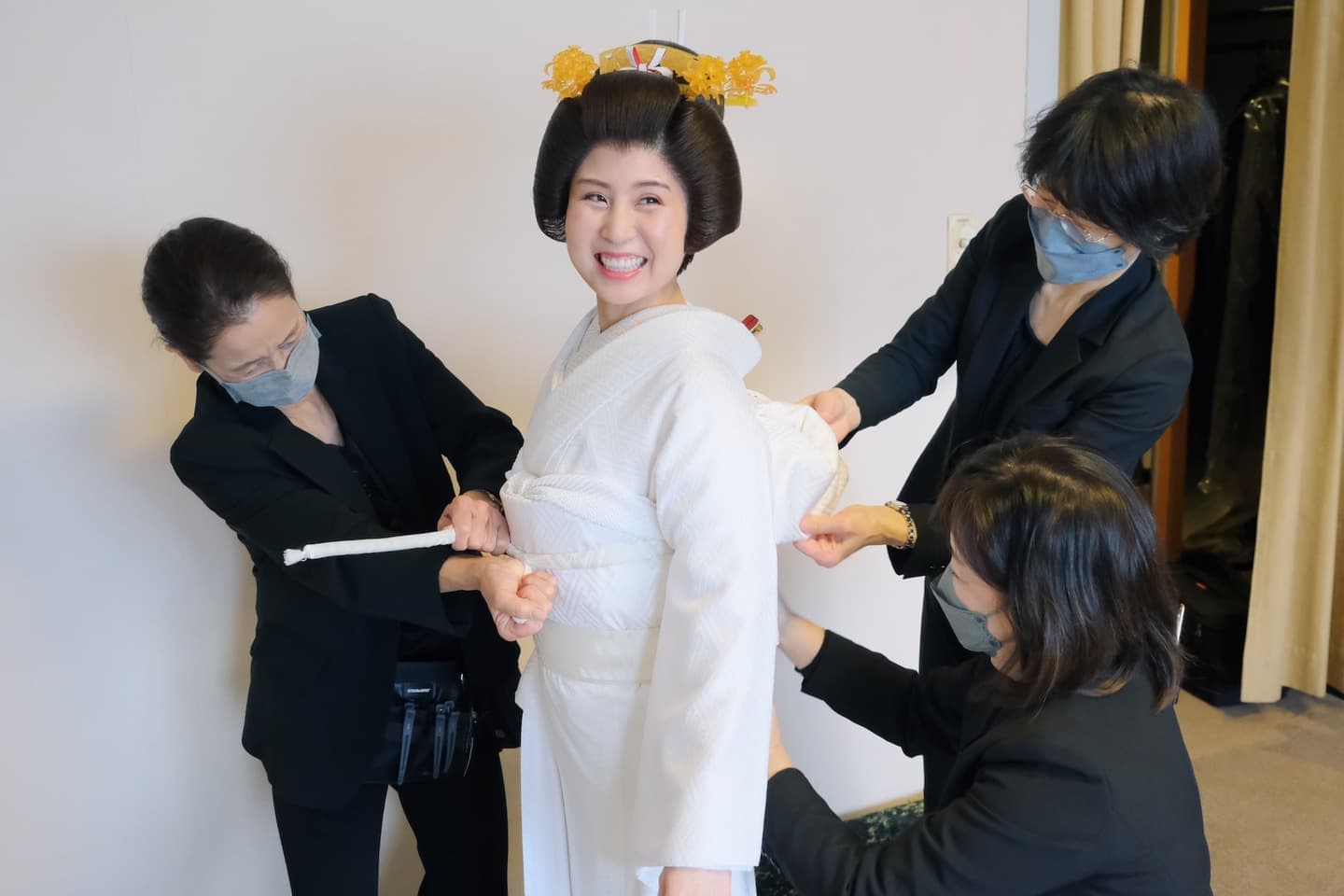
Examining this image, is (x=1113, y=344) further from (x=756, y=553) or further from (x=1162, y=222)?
(x=756, y=553)

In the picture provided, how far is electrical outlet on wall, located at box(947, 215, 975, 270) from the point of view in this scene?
6.61 ft

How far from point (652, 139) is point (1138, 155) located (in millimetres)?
522

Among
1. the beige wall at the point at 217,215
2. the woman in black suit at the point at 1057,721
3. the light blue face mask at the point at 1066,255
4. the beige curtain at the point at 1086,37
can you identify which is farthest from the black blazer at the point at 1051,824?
the beige curtain at the point at 1086,37

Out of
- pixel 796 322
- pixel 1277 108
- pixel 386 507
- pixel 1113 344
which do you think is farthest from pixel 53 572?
pixel 1277 108

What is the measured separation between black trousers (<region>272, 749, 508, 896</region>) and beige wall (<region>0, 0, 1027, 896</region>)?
1.17 feet

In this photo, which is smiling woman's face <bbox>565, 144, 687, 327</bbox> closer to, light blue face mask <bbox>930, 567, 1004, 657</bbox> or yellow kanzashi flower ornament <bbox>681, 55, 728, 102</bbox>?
yellow kanzashi flower ornament <bbox>681, 55, 728, 102</bbox>

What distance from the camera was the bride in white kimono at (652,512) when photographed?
36.3 inches

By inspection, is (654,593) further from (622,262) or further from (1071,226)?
(1071,226)

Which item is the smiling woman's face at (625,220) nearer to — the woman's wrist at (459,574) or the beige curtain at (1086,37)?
the woman's wrist at (459,574)

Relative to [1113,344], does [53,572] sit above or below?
below

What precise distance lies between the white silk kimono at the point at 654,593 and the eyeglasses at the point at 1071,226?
0.37 metres

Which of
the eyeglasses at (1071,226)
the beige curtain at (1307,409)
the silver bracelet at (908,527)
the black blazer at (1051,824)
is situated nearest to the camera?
the black blazer at (1051,824)

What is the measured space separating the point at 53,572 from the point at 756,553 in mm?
1168

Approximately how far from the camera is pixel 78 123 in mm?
1371
